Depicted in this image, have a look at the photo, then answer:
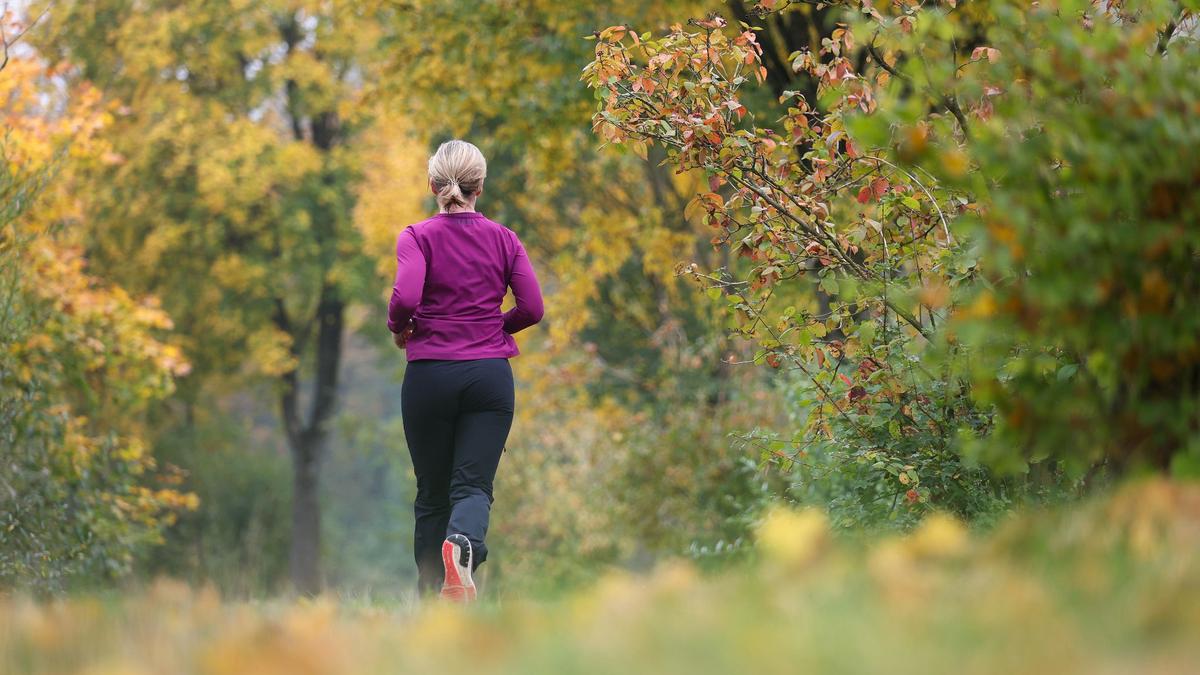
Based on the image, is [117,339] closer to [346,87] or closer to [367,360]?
[346,87]

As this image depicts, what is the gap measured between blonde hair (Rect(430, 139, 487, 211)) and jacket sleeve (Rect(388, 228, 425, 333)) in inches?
9.0

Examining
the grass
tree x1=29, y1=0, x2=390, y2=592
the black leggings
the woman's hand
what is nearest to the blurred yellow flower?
the grass

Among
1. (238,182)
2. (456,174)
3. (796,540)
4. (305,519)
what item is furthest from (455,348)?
(305,519)

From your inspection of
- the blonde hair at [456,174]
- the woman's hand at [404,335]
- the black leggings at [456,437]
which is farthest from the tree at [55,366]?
the blonde hair at [456,174]

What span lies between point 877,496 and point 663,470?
853 centimetres

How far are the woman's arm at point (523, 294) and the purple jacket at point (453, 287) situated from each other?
10cm

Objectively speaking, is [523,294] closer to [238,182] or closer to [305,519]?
[238,182]

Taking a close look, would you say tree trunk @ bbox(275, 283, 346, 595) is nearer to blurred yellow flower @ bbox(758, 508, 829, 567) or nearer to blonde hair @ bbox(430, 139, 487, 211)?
blonde hair @ bbox(430, 139, 487, 211)

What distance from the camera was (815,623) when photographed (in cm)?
200

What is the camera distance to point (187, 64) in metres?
20.9

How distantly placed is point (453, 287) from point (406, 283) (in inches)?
8.9

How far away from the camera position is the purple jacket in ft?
17.1

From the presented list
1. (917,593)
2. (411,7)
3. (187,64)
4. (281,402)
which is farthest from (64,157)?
(281,402)

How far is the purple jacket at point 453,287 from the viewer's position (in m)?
5.20
